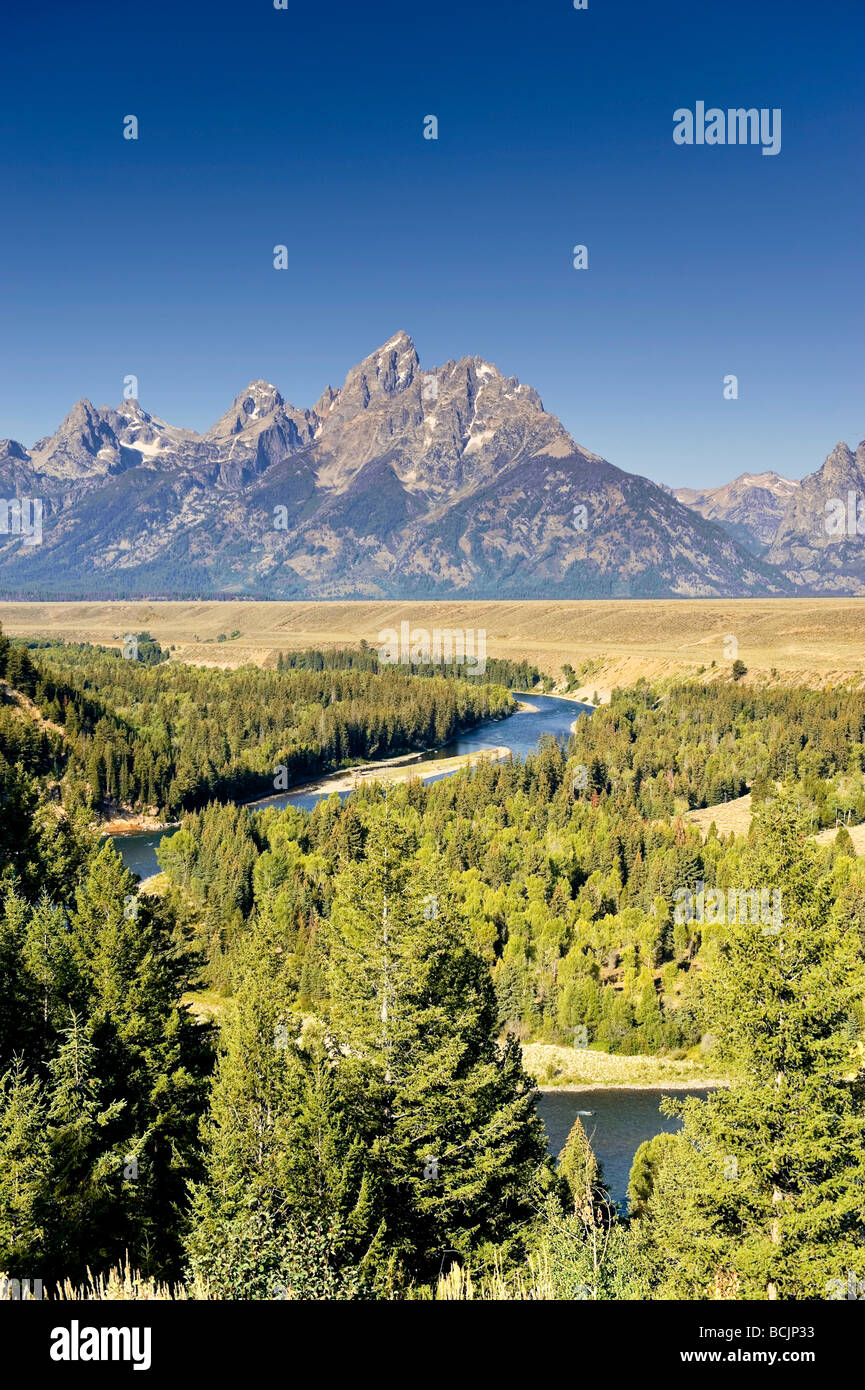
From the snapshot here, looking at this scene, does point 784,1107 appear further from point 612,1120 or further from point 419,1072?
point 612,1120

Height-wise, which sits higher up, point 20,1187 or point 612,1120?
point 20,1187

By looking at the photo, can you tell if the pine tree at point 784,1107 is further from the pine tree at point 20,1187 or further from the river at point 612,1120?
the river at point 612,1120

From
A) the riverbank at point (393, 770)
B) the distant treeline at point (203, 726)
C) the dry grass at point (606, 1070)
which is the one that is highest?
the distant treeline at point (203, 726)

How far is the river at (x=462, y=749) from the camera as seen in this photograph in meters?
98.3

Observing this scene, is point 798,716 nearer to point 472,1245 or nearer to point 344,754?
point 344,754

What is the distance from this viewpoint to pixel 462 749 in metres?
163

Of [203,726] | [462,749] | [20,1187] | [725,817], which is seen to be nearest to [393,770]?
[462,749]

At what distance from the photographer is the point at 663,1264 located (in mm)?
25203

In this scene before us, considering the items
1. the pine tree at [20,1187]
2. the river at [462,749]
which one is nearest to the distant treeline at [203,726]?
the river at [462,749]

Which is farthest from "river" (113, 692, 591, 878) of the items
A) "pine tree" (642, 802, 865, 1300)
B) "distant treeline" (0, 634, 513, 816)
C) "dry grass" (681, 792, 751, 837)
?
"pine tree" (642, 802, 865, 1300)

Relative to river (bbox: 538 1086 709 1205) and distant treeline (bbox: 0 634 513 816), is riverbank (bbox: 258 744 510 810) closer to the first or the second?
distant treeline (bbox: 0 634 513 816)

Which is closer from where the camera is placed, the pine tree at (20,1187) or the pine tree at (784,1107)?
the pine tree at (20,1187)
